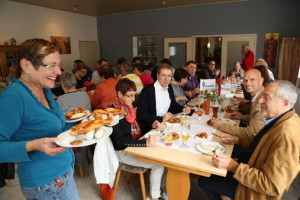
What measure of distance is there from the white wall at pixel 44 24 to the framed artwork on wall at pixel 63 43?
0.45 feet

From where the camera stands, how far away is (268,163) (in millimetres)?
1301

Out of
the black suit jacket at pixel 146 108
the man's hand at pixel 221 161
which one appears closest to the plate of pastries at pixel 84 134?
the man's hand at pixel 221 161

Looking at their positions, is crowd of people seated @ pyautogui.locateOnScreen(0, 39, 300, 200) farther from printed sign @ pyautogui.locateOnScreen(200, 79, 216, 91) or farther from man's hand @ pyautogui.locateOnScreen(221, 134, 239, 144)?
printed sign @ pyautogui.locateOnScreen(200, 79, 216, 91)

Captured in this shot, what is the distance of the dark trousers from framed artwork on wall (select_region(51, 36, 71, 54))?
24.5ft

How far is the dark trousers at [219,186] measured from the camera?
1690 millimetres

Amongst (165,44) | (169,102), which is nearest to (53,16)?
(165,44)

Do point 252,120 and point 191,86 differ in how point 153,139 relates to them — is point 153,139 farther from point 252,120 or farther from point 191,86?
point 191,86

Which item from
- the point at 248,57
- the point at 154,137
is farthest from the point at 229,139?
the point at 248,57

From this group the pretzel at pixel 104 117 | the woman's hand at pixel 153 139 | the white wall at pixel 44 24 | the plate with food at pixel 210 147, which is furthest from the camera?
the white wall at pixel 44 24

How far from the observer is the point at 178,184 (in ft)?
5.83

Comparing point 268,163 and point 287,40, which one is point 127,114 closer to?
point 268,163

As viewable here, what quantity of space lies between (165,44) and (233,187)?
6.90m

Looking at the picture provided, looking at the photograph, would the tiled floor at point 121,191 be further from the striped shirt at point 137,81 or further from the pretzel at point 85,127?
the striped shirt at point 137,81

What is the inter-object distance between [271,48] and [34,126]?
282 inches
